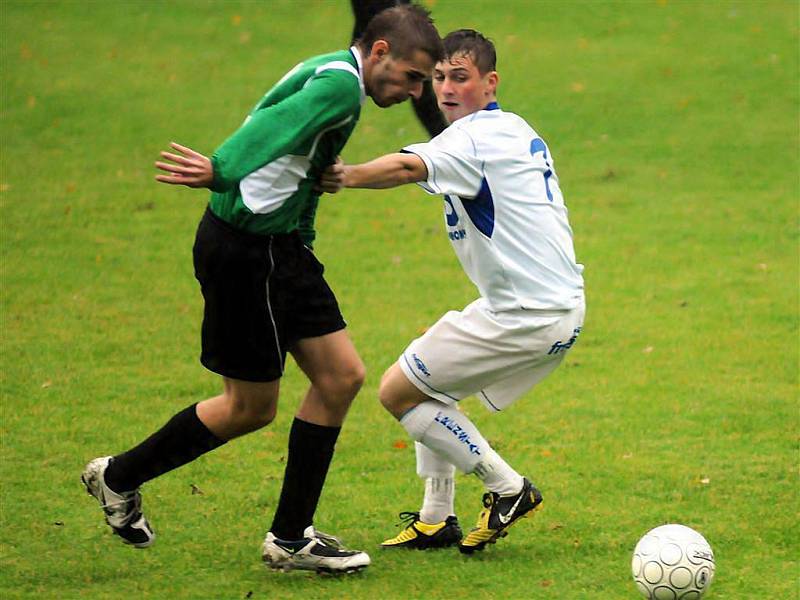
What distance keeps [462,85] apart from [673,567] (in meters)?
2.15

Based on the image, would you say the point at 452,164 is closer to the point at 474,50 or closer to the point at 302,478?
the point at 474,50

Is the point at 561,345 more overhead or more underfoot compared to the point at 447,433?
more overhead

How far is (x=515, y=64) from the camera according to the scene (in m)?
17.7

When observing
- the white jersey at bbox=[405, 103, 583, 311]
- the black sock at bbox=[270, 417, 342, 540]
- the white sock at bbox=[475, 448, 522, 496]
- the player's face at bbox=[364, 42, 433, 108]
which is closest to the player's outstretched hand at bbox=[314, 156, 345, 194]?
the player's face at bbox=[364, 42, 433, 108]

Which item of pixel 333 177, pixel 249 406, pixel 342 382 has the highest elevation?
pixel 333 177

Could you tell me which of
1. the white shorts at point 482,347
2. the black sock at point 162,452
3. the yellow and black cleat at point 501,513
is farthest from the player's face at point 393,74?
the yellow and black cleat at point 501,513

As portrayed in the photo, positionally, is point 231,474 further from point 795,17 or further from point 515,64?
point 795,17

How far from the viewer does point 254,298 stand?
17.7 ft

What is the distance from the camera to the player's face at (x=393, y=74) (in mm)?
5137

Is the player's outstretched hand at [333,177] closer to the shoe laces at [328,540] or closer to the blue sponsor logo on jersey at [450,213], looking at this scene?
the blue sponsor logo on jersey at [450,213]

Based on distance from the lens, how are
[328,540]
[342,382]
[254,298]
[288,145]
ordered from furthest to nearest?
[328,540]
[342,382]
[254,298]
[288,145]

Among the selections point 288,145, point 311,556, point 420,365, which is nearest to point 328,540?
point 311,556

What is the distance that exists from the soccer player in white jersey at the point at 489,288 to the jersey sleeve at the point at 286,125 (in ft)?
2.00

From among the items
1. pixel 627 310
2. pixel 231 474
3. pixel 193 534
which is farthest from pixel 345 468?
pixel 627 310
